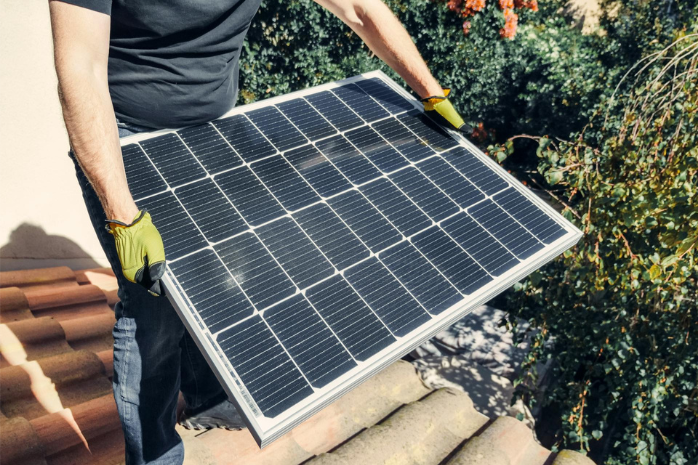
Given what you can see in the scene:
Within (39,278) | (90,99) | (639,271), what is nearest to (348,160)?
(90,99)

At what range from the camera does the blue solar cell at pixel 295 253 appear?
8.26 feet

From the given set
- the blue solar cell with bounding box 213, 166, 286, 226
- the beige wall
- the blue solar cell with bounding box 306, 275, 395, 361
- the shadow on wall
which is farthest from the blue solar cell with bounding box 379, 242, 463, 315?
the shadow on wall

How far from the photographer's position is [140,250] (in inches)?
88.7

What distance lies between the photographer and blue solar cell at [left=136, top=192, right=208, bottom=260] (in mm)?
2455

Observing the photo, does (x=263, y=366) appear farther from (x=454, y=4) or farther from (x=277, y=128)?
(x=454, y=4)

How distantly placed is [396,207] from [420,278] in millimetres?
503

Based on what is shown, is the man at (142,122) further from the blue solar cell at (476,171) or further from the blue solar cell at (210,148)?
the blue solar cell at (476,171)

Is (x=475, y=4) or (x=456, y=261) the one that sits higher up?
(x=456, y=261)

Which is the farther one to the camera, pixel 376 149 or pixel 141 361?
pixel 376 149

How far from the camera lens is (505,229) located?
3.07 metres

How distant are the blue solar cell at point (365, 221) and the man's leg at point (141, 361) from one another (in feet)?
3.47

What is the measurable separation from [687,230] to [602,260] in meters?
0.69

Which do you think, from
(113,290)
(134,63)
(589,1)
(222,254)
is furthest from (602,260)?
(589,1)

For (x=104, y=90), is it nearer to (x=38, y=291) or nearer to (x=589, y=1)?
(x=38, y=291)
